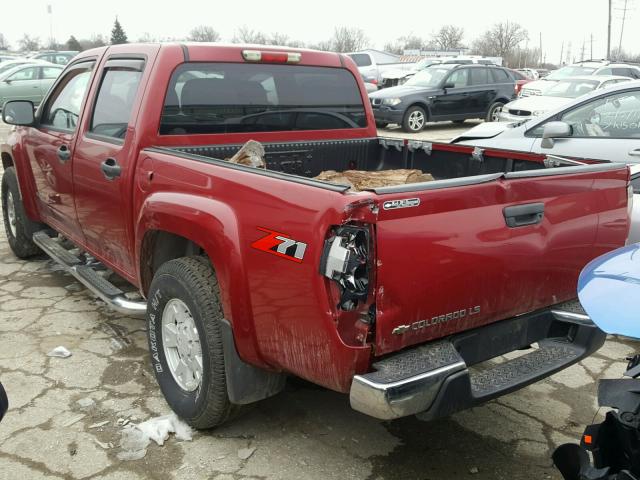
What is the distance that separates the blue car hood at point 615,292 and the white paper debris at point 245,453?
1837mm

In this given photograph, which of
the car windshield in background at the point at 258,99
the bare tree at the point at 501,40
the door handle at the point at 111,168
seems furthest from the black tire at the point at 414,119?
the bare tree at the point at 501,40

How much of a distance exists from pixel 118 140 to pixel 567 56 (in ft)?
405

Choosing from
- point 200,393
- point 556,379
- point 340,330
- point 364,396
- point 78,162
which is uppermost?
point 78,162

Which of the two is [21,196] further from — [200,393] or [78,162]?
[200,393]

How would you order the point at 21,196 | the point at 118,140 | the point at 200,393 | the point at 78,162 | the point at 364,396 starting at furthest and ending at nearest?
the point at 21,196
the point at 78,162
the point at 118,140
the point at 200,393
the point at 364,396

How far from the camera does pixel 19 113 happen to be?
490 cm

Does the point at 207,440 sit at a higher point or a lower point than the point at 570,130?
lower

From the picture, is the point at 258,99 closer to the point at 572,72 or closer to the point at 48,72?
the point at 572,72

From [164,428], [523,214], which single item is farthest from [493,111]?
[164,428]

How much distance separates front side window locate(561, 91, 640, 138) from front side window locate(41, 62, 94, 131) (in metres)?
4.71

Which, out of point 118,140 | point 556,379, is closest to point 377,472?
point 556,379

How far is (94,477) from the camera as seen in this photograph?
2.84 m

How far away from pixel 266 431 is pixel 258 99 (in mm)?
2103

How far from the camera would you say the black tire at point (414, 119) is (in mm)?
16094
